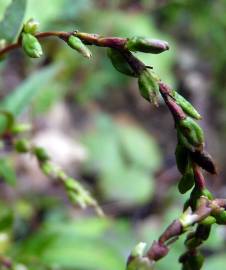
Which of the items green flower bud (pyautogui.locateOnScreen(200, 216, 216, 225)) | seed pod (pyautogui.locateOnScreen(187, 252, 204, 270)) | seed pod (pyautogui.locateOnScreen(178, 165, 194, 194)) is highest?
seed pod (pyautogui.locateOnScreen(178, 165, 194, 194))

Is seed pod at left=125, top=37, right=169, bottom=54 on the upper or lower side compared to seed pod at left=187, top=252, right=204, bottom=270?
upper

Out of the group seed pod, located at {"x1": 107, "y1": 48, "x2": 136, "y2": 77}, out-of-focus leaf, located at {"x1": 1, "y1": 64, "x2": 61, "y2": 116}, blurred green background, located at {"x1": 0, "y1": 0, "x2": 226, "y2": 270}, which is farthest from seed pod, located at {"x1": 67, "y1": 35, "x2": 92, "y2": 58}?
blurred green background, located at {"x1": 0, "y1": 0, "x2": 226, "y2": 270}

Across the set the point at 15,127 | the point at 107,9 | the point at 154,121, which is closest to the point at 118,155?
the point at 154,121

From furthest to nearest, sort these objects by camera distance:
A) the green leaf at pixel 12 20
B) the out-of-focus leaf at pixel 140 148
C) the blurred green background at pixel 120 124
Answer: the out-of-focus leaf at pixel 140 148 < the blurred green background at pixel 120 124 < the green leaf at pixel 12 20

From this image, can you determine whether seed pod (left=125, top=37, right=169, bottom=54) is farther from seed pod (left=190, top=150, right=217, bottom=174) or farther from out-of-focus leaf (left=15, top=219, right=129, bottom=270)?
out-of-focus leaf (left=15, top=219, right=129, bottom=270)

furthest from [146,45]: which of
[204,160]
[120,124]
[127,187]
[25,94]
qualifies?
[120,124]

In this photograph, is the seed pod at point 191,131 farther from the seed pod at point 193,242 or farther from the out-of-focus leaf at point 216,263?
the out-of-focus leaf at point 216,263

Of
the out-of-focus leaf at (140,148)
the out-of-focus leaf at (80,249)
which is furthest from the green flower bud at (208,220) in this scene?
the out-of-focus leaf at (140,148)

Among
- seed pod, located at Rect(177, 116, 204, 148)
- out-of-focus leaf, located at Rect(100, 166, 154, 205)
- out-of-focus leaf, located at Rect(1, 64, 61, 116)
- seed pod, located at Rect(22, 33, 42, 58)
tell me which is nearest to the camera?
seed pod, located at Rect(177, 116, 204, 148)
